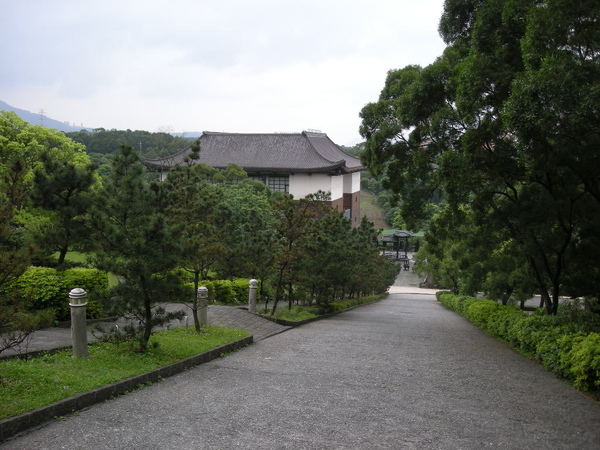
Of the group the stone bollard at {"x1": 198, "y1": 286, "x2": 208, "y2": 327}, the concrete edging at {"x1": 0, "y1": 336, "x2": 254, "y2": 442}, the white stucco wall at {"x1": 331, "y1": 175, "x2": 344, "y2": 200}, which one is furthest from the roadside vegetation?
the white stucco wall at {"x1": 331, "y1": 175, "x2": 344, "y2": 200}

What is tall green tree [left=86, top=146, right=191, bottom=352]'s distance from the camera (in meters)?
7.05

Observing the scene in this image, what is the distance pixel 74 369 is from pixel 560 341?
7.14 meters

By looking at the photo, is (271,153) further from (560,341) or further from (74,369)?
(74,369)

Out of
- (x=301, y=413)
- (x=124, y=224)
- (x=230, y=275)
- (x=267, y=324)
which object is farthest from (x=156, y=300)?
(x=230, y=275)

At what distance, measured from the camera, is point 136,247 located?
23.2 feet

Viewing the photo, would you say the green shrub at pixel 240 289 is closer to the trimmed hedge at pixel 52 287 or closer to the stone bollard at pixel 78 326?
the trimmed hedge at pixel 52 287

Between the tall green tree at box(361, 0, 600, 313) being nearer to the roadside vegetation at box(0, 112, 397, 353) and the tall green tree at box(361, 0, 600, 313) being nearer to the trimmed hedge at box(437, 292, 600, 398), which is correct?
the trimmed hedge at box(437, 292, 600, 398)

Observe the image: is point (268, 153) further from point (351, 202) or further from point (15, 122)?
point (15, 122)

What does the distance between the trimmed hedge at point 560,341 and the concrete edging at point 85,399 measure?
17.6 ft

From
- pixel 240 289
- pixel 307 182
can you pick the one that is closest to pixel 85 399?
pixel 240 289

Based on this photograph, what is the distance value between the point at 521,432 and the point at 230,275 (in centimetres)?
1458

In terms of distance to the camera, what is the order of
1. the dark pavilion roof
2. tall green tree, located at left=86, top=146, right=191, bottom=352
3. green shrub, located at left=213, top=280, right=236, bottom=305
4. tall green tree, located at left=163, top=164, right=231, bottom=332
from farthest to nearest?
1. the dark pavilion roof
2. green shrub, located at left=213, top=280, right=236, bottom=305
3. tall green tree, located at left=163, top=164, right=231, bottom=332
4. tall green tree, located at left=86, top=146, right=191, bottom=352

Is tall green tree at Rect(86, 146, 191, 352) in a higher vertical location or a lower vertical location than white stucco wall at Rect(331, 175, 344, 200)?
lower

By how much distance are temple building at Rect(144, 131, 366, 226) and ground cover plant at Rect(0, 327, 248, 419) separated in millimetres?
29713
